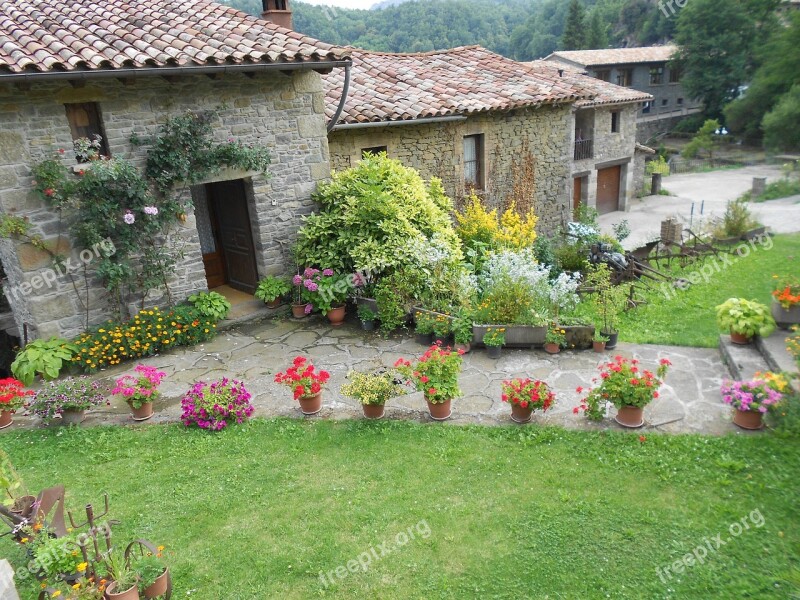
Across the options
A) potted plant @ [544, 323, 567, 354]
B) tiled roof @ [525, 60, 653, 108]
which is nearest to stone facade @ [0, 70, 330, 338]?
potted plant @ [544, 323, 567, 354]

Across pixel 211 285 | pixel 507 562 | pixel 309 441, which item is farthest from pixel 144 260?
pixel 507 562

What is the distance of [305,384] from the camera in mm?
6285

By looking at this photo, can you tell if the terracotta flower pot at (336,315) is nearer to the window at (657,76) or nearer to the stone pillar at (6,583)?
the stone pillar at (6,583)

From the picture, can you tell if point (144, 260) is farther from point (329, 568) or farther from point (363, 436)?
point (329, 568)

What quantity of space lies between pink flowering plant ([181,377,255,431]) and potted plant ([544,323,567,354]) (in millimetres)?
4119

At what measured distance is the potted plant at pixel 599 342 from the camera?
791 centimetres

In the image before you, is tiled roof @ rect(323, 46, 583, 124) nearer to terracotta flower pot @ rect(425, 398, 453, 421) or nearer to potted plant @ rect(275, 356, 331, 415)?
potted plant @ rect(275, 356, 331, 415)

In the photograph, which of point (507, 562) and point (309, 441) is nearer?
point (507, 562)

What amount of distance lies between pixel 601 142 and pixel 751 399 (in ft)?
72.4

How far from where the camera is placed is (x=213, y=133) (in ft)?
28.1

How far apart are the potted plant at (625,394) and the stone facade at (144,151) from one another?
234 inches

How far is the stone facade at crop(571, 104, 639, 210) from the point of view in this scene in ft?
81.6

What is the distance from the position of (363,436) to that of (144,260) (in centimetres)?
453

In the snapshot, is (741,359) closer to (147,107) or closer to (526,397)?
(526,397)
